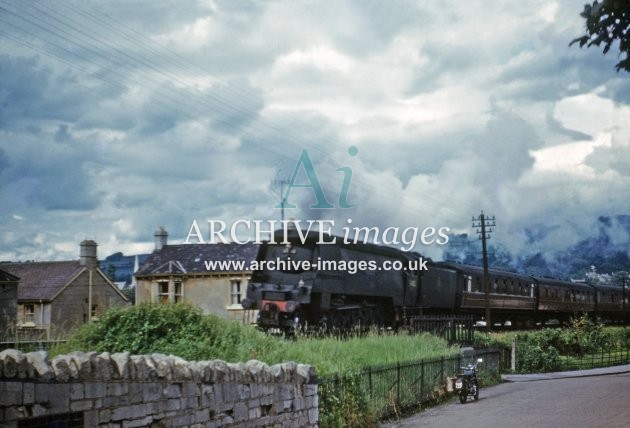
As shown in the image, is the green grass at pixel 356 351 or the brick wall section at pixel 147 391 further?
the green grass at pixel 356 351

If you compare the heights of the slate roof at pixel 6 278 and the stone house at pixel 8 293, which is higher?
the slate roof at pixel 6 278

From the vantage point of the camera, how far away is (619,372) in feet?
85.6

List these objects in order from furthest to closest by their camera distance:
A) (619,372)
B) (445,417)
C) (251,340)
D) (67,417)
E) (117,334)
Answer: (619,372) → (445,417) → (251,340) → (117,334) → (67,417)

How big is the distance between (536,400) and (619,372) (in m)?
9.52

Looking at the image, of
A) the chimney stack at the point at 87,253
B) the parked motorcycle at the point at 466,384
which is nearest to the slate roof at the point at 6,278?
the chimney stack at the point at 87,253

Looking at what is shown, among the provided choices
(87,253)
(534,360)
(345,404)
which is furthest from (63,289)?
(345,404)

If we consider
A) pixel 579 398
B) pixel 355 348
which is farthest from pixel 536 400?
pixel 355 348

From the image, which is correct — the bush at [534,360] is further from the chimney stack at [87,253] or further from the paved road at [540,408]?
the chimney stack at [87,253]

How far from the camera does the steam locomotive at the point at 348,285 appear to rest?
79.4 feet

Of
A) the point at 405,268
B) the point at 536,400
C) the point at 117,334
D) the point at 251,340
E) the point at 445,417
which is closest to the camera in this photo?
the point at 117,334

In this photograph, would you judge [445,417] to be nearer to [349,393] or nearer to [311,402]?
[349,393]

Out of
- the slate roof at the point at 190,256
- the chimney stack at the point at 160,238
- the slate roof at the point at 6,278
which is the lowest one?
the slate roof at the point at 6,278

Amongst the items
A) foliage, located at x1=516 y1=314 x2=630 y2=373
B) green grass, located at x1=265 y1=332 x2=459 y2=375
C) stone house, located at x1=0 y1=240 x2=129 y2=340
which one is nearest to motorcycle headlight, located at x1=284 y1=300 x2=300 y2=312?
green grass, located at x1=265 y1=332 x2=459 y2=375

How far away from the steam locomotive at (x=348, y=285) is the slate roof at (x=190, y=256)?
1346cm
